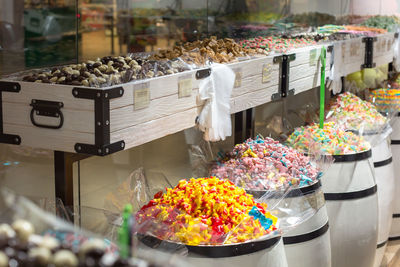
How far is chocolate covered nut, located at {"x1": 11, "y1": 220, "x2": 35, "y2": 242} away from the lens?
1128mm

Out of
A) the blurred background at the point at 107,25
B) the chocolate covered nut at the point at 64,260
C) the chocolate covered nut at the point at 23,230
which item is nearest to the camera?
the chocolate covered nut at the point at 64,260

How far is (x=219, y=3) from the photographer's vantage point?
4.00m

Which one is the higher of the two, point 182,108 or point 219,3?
point 219,3

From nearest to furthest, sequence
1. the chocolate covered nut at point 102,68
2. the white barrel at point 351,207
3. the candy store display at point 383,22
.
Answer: the chocolate covered nut at point 102,68
the white barrel at point 351,207
the candy store display at point 383,22

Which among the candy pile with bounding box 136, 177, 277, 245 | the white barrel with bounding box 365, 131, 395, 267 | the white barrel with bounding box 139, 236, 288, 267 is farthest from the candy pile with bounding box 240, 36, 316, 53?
the white barrel with bounding box 139, 236, 288, 267

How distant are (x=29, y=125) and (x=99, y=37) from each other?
1.13 meters

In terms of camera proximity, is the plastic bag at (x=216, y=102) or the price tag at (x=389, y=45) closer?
the plastic bag at (x=216, y=102)

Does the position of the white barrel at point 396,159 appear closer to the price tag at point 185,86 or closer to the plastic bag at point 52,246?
the price tag at point 185,86

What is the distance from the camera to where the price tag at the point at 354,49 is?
4450mm

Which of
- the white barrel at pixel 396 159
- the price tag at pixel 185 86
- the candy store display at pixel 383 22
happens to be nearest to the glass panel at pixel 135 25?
the price tag at pixel 185 86

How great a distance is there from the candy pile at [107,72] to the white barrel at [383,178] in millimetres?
1766

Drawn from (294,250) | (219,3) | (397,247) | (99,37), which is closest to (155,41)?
(99,37)

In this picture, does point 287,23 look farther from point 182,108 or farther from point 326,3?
point 182,108

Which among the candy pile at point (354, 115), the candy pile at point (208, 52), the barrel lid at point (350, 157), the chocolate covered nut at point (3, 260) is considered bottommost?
the barrel lid at point (350, 157)
